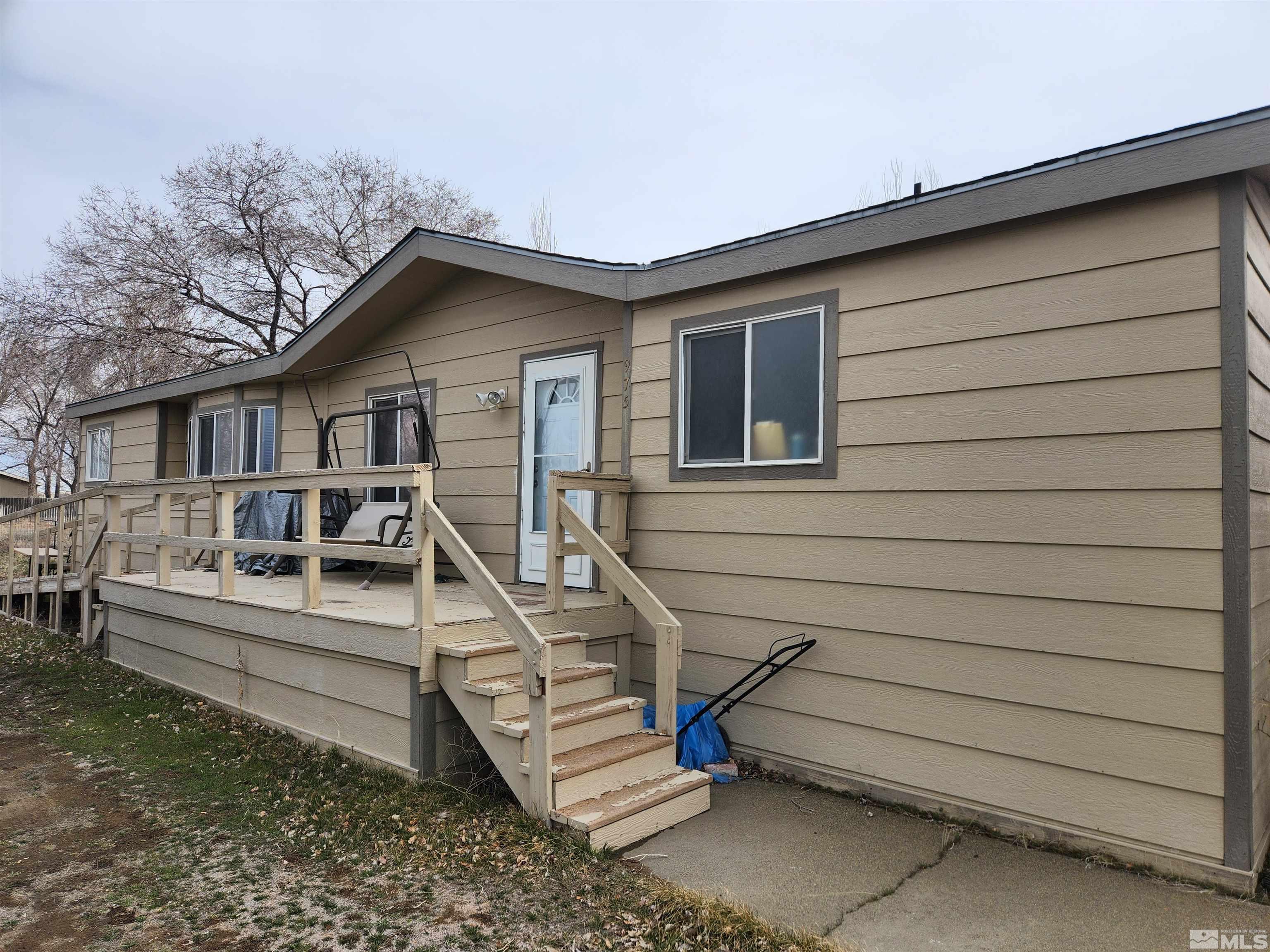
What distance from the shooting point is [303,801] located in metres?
4.15

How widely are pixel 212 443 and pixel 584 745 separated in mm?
7479

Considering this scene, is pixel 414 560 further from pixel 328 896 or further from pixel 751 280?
pixel 751 280

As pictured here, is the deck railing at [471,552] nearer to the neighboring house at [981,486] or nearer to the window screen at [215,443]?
the neighboring house at [981,486]

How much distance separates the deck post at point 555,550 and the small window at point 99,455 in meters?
9.27

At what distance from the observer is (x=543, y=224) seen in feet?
52.2

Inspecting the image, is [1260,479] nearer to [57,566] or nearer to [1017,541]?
[1017,541]

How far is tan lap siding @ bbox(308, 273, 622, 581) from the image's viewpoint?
5777mm

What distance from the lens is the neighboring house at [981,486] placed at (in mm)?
3275

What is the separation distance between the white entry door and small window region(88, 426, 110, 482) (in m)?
8.06

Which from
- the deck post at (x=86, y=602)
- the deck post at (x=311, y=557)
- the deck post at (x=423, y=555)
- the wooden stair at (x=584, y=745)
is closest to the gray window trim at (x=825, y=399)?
the wooden stair at (x=584, y=745)

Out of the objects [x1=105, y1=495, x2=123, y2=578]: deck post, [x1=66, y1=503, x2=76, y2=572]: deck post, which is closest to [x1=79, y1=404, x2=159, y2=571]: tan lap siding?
[x1=66, y1=503, x2=76, y2=572]: deck post

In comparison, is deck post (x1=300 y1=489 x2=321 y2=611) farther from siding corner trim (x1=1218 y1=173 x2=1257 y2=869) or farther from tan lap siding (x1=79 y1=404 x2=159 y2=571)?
tan lap siding (x1=79 y1=404 x2=159 y2=571)

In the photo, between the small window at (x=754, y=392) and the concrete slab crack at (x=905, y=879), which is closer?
the concrete slab crack at (x=905, y=879)

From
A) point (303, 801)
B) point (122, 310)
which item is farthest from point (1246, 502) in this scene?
point (122, 310)
